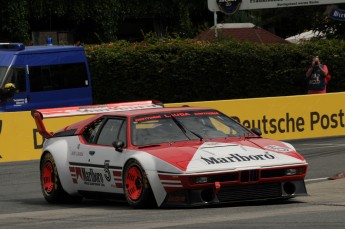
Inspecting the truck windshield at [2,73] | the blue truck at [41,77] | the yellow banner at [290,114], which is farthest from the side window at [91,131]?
the truck windshield at [2,73]

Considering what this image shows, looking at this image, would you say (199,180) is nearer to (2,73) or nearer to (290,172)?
(290,172)

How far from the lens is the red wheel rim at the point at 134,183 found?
1175 cm

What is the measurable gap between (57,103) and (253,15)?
809 inches

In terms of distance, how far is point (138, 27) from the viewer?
149ft

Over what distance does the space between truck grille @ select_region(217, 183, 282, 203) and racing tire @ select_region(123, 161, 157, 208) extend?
79 cm

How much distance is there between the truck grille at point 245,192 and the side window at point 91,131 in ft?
7.41

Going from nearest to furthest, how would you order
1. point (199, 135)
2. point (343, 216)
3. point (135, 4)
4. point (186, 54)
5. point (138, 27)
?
1. point (343, 216)
2. point (199, 135)
3. point (186, 54)
4. point (135, 4)
5. point (138, 27)

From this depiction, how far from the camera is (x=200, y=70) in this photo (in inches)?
1192

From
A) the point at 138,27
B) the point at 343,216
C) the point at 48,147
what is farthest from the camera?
the point at 138,27

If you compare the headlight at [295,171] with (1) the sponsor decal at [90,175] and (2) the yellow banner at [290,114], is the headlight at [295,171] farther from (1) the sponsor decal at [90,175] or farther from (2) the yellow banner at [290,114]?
(2) the yellow banner at [290,114]

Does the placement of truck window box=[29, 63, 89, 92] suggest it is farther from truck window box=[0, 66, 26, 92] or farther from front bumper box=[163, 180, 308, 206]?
front bumper box=[163, 180, 308, 206]

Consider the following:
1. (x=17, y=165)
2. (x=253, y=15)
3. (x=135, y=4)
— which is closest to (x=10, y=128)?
(x=17, y=165)

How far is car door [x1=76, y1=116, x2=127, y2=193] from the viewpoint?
40.1 feet

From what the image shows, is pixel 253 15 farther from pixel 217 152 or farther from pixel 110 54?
pixel 217 152
